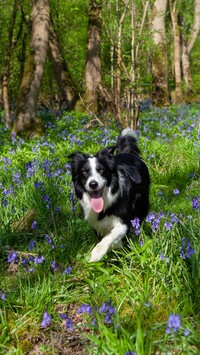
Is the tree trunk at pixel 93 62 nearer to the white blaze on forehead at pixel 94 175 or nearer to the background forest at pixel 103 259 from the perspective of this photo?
the background forest at pixel 103 259

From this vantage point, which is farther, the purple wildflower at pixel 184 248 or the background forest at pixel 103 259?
the purple wildflower at pixel 184 248

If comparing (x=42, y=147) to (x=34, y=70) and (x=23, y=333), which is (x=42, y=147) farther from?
(x=23, y=333)

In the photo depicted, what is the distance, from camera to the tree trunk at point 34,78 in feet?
29.2

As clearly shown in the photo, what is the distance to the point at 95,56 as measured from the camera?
40.7 ft

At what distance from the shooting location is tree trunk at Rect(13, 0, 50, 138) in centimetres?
891

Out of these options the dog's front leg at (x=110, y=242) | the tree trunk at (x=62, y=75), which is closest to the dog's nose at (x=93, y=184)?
the dog's front leg at (x=110, y=242)

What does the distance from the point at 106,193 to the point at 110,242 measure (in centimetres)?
45

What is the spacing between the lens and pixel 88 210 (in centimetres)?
370

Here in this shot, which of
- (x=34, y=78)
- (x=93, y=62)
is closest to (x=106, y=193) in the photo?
(x=34, y=78)

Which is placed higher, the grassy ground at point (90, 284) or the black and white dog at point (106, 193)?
the black and white dog at point (106, 193)

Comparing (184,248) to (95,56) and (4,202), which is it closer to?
→ (4,202)

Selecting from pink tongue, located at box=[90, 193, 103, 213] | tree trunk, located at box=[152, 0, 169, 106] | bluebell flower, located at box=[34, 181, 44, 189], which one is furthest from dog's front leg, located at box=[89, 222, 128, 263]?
tree trunk, located at box=[152, 0, 169, 106]

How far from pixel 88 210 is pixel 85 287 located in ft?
2.74

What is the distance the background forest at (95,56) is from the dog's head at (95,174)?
3.55m
